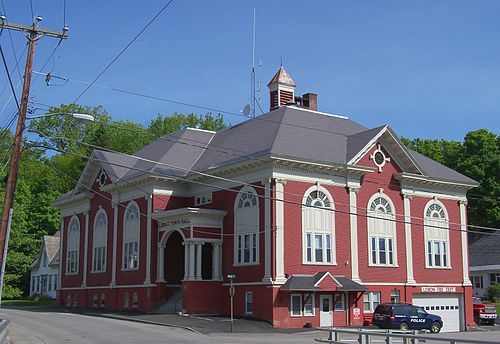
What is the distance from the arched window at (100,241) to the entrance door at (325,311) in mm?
18573

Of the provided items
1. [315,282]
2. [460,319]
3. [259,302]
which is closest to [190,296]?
[259,302]

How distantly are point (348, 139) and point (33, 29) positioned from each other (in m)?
24.1

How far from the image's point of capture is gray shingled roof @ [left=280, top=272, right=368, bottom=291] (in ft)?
127

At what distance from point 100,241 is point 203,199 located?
11547 millimetres

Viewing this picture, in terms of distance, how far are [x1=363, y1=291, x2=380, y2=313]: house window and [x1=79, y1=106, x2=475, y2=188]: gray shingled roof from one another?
826cm

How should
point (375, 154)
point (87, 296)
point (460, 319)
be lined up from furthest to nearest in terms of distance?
point (87, 296) → point (460, 319) → point (375, 154)

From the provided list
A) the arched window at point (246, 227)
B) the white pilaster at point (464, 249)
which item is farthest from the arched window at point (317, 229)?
the white pilaster at point (464, 249)

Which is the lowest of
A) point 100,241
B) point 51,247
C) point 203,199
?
point 100,241

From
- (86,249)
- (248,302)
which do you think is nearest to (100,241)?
(86,249)

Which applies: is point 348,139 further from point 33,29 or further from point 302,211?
point 33,29

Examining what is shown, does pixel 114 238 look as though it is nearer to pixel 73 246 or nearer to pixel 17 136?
pixel 73 246

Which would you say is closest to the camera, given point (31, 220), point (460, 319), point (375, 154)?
point (375, 154)

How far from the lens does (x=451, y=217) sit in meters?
49.4

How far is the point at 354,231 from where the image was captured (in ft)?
142
